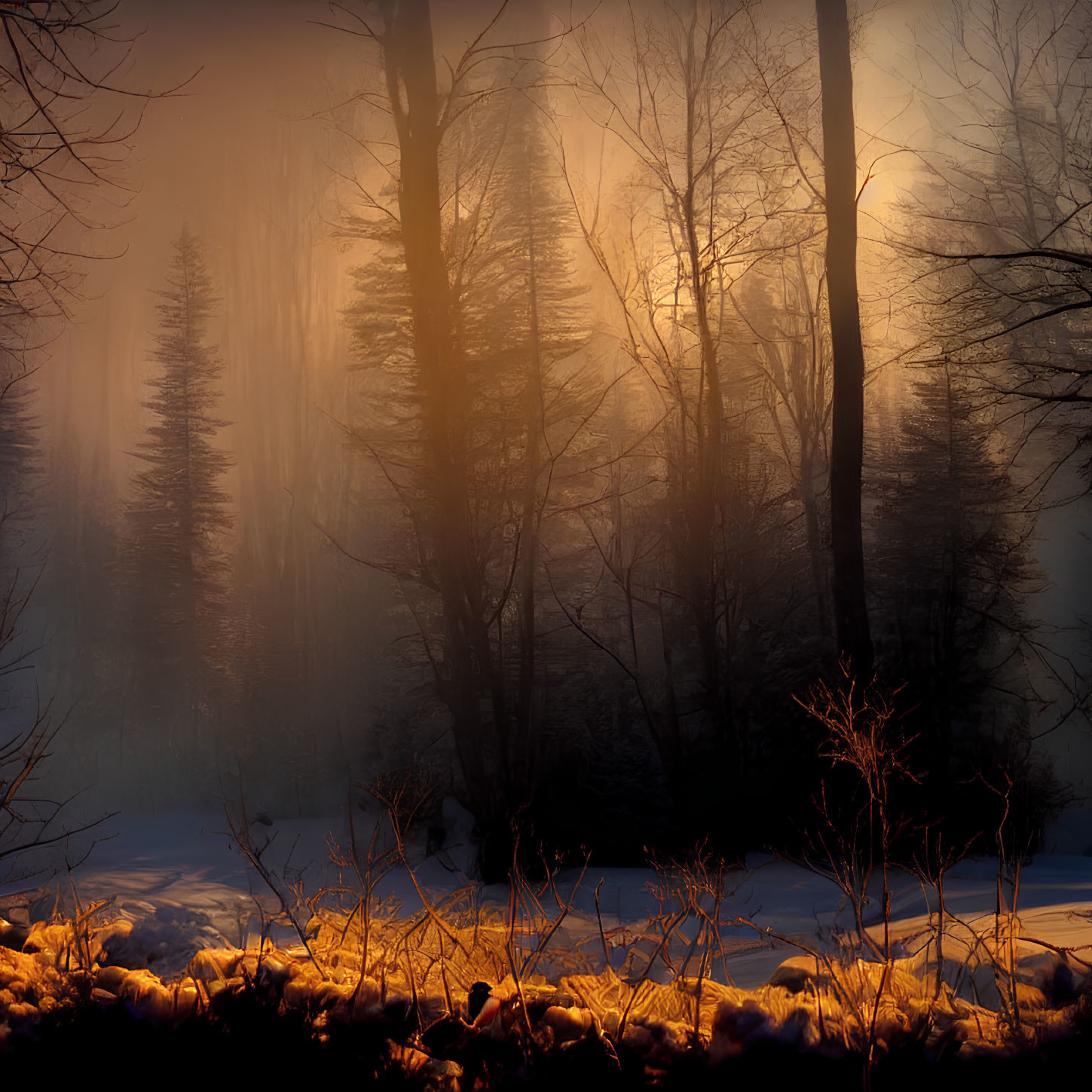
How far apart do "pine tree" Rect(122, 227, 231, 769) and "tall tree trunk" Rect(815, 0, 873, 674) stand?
16155 millimetres

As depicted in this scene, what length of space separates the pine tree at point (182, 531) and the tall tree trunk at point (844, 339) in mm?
16155

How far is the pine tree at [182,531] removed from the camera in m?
19.2

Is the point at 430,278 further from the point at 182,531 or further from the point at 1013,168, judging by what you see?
the point at 182,531

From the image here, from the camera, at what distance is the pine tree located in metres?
19.2

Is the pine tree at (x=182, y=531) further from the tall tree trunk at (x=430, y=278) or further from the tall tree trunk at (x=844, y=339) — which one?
the tall tree trunk at (x=844, y=339)

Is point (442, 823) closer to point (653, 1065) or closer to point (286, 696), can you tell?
point (653, 1065)

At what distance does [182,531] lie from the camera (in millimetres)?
19250

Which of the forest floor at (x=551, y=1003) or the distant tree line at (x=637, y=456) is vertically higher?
the distant tree line at (x=637, y=456)

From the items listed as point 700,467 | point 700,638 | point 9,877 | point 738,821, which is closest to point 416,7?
point 700,467

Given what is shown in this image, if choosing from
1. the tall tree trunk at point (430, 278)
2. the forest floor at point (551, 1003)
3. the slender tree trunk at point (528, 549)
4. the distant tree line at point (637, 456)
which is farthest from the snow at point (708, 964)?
the tall tree trunk at point (430, 278)

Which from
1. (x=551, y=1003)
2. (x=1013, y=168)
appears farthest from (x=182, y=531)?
(x=1013, y=168)

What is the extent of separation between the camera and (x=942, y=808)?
23.9ft

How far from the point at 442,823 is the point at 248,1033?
8.49 m

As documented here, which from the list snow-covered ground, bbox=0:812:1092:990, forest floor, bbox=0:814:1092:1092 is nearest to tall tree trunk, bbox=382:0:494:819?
snow-covered ground, bbox=0:812:1092:990
